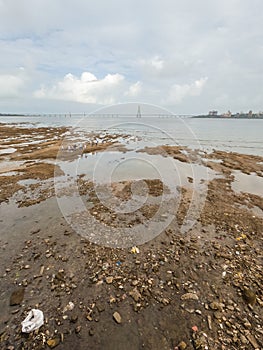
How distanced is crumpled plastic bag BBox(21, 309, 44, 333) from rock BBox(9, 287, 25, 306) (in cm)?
56

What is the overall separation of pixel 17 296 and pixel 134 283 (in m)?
2.93

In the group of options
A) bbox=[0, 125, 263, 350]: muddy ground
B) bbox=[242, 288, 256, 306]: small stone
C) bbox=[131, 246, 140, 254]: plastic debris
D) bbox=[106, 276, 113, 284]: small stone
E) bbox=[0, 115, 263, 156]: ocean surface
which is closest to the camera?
bbox=[0, 125, 263, 350]: muddy ground

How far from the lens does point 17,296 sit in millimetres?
4660

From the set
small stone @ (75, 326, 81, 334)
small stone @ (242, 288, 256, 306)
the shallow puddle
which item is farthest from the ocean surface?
small stone @ (75, 326, 81, 334)

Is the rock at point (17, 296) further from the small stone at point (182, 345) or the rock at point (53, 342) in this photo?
the small stone at point (182, 345)

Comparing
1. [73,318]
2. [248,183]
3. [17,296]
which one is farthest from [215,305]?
[248,183]

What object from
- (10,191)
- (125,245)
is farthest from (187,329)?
(10,191)

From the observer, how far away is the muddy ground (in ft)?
12.7

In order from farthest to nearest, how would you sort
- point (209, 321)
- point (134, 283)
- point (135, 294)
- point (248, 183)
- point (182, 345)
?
point (248, 183) < point (134, 283) < point (135, 294) < point (209, 321) < point (182, 345)

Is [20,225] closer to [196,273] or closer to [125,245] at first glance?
[125,245]

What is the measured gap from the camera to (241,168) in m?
18.2

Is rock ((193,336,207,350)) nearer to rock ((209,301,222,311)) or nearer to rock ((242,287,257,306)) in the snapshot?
rock ((209,301,222,311))

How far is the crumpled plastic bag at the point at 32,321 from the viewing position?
3902 mm

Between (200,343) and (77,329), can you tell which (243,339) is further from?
(77,329)
